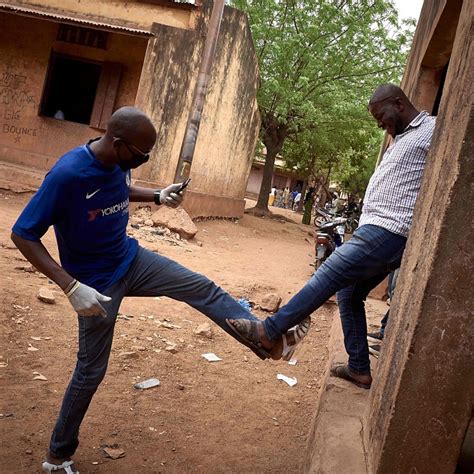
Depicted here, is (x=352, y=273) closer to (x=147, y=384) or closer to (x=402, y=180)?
(x=402, y=180)

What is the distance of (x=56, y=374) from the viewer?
3668mm

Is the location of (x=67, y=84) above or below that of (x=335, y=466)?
above

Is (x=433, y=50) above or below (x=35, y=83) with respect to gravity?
above

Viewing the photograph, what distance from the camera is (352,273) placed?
259 cm

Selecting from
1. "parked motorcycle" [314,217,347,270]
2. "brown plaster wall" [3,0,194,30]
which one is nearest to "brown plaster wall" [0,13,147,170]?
"brown plaster wall" [3,0,194,30]

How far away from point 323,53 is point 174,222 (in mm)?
10448

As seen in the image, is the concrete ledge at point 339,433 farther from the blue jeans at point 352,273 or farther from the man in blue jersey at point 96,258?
the man in blue jersey at point 96,258

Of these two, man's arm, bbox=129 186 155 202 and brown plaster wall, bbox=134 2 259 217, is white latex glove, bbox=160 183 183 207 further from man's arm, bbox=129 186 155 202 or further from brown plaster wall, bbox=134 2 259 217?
brown plaster wall, bbox=134 2 259 217

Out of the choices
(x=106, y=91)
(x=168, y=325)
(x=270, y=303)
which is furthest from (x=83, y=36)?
(x=168, y=325)

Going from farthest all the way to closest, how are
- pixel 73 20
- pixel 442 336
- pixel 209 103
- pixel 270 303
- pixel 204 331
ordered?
pixel 209 103, pixel 73 20, pixel 270 303, pixel 204 331, pixel 442 336

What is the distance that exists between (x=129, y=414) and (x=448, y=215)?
2476 millimetres

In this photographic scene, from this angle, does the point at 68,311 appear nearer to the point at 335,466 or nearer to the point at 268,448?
the point at 268,448

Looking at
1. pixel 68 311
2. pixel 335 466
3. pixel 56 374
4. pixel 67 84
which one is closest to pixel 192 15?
pixel 67 84

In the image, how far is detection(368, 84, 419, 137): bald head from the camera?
2746 mm
